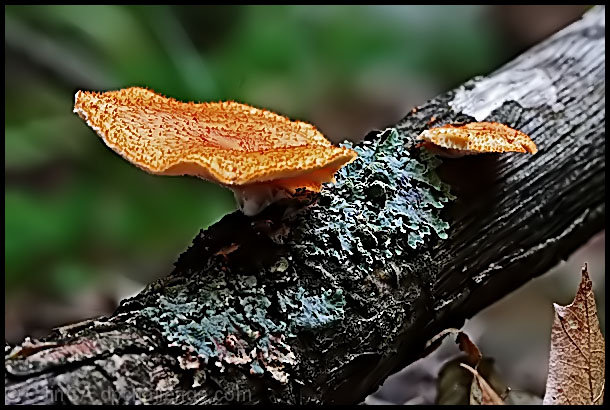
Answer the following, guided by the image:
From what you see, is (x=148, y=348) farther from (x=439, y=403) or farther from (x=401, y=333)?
(x=439, y=403)

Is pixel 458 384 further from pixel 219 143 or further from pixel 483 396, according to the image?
pixel 219 143

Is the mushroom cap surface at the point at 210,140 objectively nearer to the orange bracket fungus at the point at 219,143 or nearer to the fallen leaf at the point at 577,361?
the orange bracket fungus at the point at 219,143

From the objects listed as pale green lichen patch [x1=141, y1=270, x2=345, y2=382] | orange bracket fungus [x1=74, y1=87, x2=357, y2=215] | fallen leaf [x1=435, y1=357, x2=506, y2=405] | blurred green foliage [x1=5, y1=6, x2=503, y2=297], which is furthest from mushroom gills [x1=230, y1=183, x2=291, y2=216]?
blurred green foliage [x1=5, y1=6, x2=503, y2=297]

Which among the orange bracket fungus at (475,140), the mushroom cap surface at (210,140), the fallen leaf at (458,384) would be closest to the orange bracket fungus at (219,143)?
the mushroom cap surface at (210,140)

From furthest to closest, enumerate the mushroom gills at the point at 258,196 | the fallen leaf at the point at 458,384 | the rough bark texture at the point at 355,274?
1. the fallen leaf at the point at 458,384
2. the mushroom gills at the point at 258,196
3. the rough bark texture at the point at 355,274

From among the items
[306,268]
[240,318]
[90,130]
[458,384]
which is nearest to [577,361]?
[458,384]
